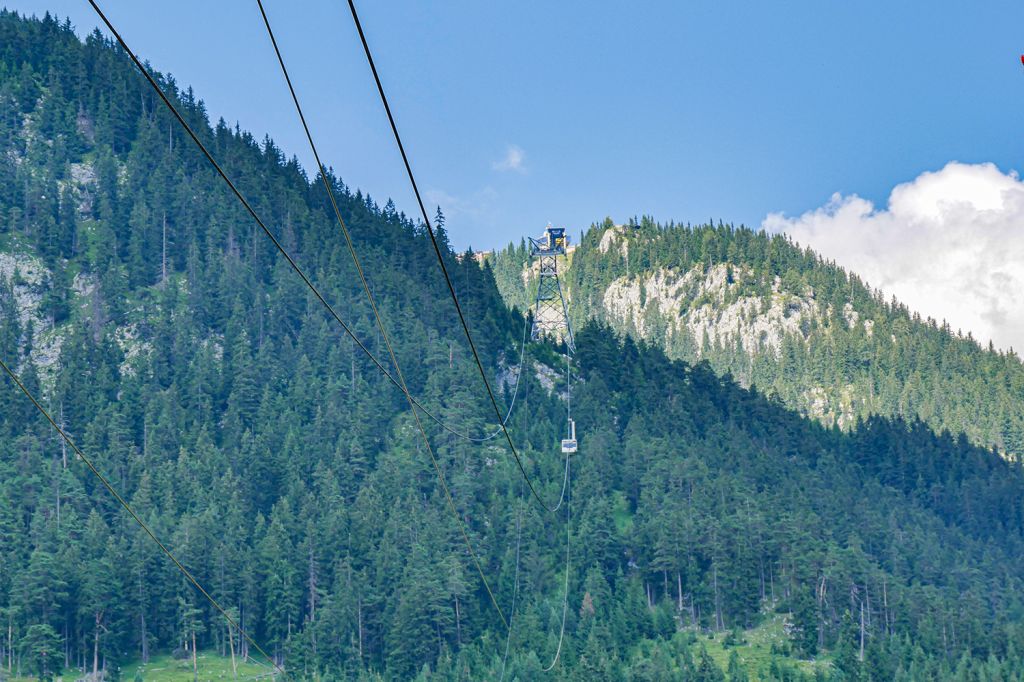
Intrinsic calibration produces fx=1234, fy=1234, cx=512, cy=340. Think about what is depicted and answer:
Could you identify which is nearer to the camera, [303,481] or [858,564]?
[858,564]

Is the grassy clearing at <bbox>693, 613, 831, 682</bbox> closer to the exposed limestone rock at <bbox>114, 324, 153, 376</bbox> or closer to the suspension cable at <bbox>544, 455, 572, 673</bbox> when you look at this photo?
the suspension cable at <bbox>544, 455, 572, 673</bbox>

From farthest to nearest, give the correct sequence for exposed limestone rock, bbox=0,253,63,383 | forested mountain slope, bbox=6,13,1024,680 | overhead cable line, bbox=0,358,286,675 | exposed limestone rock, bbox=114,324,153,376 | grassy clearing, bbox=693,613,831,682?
exposed limestone rock, bbox=0,253,63,383 → exposed limestone rock, bbox=114,324,153,376 → forested mountain slope, bbox=6,13,1024,680 → grassy clearing, bbox=693,613,831,682 → overhead cable line, bbox=0,358,286,675

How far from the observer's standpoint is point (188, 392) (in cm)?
14275

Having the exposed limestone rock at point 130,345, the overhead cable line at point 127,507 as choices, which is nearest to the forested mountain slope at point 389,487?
the exposed limestone rock at point 130,345

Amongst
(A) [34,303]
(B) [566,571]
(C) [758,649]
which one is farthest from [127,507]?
(A) [34,303]

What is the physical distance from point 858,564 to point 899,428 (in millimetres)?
60979

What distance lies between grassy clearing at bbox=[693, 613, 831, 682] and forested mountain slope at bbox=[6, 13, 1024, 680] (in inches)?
28.0

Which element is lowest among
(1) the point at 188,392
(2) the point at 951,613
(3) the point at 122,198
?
(2) the point at 951,613

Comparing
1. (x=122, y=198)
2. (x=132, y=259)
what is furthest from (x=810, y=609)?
(x=122, y=198)

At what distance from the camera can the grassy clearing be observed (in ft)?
325

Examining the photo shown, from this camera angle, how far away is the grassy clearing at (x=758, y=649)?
325ft

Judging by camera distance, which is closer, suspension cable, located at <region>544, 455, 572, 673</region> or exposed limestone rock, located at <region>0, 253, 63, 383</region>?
suspension cable, located at <region>544, 455, 572, 673</region>

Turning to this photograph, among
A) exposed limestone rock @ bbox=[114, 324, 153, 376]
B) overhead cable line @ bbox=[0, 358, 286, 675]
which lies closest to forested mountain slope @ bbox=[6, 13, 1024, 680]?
exposed limestone rock @ bbox=[114, 324, 153, 376]

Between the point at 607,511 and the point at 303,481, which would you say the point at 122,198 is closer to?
the point at 303,481
